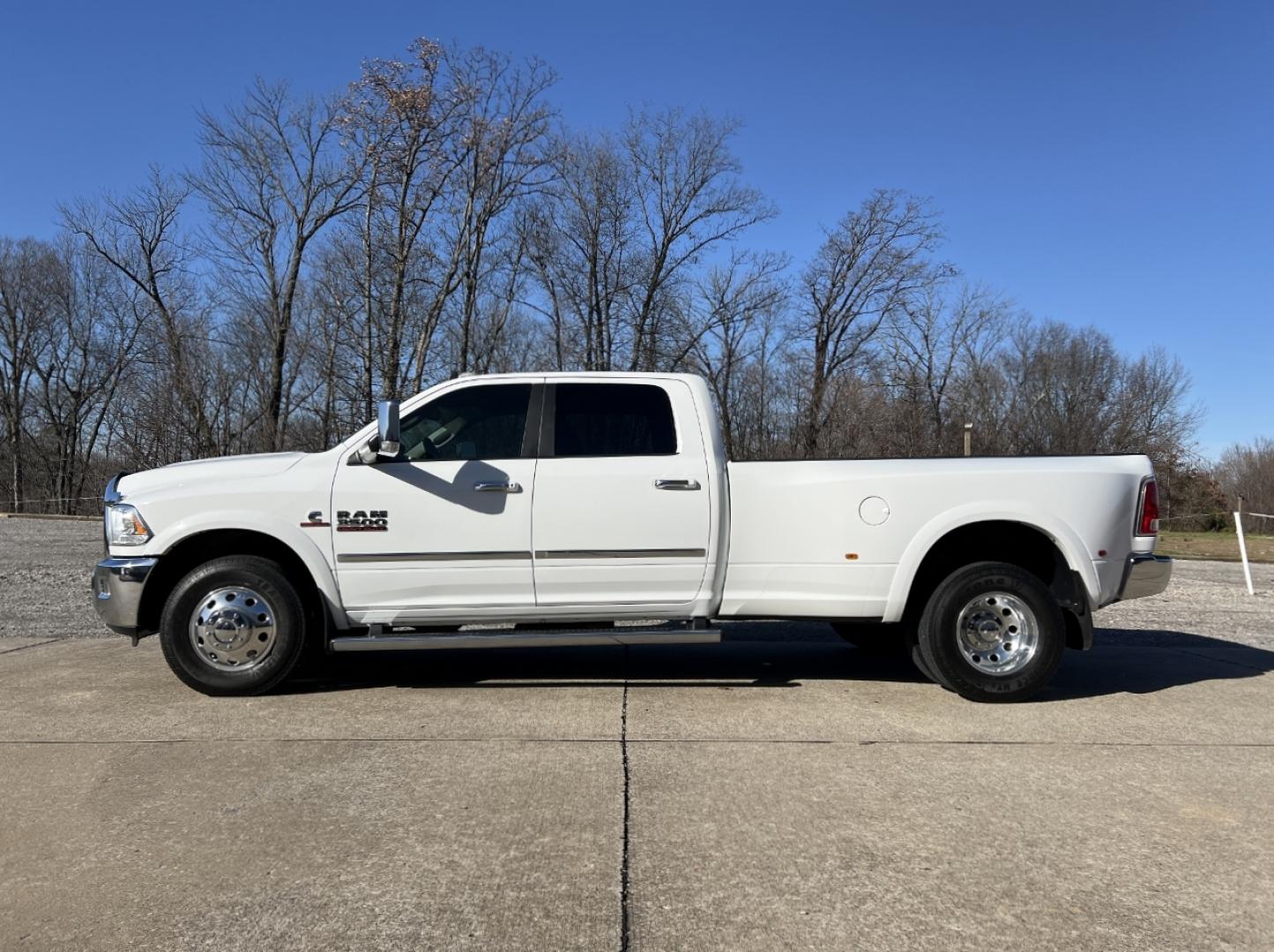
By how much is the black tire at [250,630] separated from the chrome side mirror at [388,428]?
1.02m

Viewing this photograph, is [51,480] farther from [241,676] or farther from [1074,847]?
[1074,847]

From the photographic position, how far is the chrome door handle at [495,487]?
551cm

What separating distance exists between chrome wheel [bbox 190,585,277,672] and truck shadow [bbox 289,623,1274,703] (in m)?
0.49

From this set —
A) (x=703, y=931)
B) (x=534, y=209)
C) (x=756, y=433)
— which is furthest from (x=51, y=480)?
(x=703, y=931)

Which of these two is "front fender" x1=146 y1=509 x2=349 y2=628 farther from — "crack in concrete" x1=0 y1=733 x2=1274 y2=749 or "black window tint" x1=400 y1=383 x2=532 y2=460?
"crack in concrete" x1=0 y1=733 x2=1274 y2=749

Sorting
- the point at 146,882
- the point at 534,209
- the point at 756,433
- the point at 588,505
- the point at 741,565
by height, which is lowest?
the point at 146,882

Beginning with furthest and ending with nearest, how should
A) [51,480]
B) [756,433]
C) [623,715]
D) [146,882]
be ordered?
1. [51,480]
2. [756,433]
3. [623,715]
4. [146,882]

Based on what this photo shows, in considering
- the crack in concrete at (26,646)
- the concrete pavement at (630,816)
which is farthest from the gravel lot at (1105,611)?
the concrete pavement at (630,816)

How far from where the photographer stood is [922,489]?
558cm

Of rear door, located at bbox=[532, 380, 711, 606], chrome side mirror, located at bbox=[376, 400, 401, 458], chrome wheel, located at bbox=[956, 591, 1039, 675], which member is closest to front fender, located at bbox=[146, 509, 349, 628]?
chrome side mirror, located at bbox=[376, 400, 401, 458]

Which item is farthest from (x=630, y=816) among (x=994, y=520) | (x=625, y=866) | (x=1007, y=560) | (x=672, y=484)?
(x=1007, y=560)

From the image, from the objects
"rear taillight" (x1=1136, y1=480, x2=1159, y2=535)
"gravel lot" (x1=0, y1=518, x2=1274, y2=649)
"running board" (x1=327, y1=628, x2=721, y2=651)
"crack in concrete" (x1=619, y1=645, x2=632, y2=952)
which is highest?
"rear taillight" (x1=1136, y1=480, x2=1159, y2=535)

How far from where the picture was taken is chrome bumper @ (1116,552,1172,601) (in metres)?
5.66

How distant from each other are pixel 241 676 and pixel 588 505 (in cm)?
234
